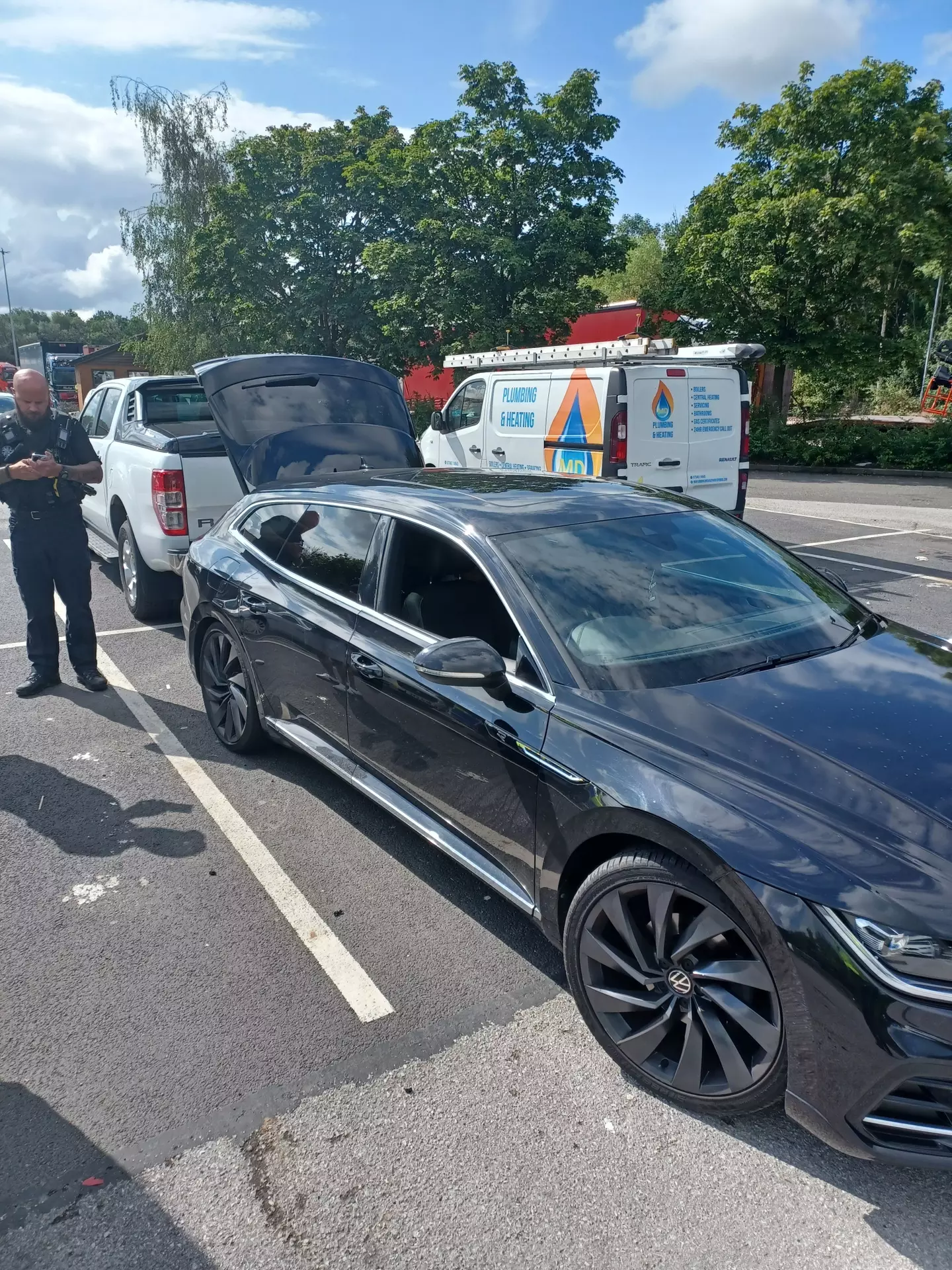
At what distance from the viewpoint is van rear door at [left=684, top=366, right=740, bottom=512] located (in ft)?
30.4

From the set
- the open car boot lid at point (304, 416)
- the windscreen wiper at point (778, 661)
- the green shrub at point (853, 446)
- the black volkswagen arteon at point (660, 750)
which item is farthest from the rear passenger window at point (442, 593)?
the green shrub at point (853, 446)

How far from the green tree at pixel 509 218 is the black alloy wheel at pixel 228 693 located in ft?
59.4

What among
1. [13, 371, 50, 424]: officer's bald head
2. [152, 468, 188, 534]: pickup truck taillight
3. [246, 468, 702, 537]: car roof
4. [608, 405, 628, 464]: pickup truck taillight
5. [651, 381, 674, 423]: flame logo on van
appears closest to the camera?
[246, 468, 702, 537]: car roof

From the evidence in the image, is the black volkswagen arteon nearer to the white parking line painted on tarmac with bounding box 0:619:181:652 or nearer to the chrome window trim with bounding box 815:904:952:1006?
the chrome window trim with bounding box 815:904:952:1006

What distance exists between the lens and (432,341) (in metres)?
23.4

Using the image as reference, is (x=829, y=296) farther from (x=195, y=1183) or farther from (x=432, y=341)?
(x=195, y=1183)

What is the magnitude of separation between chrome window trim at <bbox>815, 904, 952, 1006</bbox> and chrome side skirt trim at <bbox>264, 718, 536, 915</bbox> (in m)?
1.03

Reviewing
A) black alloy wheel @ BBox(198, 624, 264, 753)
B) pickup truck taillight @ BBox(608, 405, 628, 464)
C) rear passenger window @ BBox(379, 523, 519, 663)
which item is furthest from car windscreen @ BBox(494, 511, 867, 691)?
pickup truck taillight @ BBox(608, 405, 628, 464)

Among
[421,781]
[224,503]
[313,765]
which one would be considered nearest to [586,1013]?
[421,781]

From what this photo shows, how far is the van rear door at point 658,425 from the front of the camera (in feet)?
28.9

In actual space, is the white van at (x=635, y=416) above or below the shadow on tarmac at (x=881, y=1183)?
above

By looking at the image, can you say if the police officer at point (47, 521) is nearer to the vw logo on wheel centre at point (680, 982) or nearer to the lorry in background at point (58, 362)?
the vw logo on wheel centre at point (680, 982)

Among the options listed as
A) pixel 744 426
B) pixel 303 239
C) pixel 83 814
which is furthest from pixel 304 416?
pixel 303 239

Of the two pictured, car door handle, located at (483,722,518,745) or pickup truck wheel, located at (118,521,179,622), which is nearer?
car door handle, located at (483,722,518,745)
